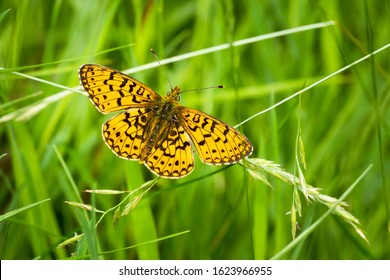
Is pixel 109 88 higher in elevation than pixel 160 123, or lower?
higher

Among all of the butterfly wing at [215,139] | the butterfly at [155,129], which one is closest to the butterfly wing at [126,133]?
the butterfly at [155,129]

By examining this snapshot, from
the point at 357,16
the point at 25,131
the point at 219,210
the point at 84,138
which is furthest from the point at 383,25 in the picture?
the point at 25,131

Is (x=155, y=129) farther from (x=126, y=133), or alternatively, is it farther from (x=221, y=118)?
(x=221, y=118)

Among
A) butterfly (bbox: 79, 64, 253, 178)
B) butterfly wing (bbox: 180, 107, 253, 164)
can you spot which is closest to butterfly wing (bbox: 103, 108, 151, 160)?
butterfly (bbox: 79, 64, 253, 178)

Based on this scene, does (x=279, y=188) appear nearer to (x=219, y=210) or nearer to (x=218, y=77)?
(x=219, y=210)

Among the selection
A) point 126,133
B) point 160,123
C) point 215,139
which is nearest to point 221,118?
point 160,123

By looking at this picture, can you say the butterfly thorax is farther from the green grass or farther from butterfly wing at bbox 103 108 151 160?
the green grass
